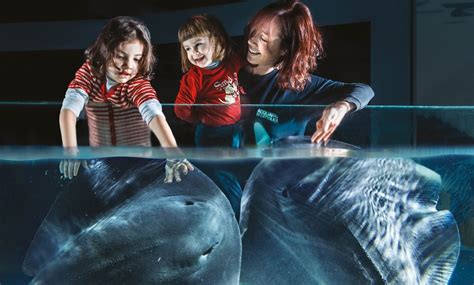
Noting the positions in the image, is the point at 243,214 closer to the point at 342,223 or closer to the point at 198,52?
the point at 342,223

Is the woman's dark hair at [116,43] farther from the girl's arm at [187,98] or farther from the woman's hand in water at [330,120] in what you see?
the woman's hand in water at [330,120]

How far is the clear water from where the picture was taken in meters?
2.33

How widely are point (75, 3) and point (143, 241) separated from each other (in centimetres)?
100

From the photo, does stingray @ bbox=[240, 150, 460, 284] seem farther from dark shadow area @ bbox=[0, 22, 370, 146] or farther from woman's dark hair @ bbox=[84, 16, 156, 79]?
woman's dark hair @ bbox=[84, 16, 156, 79]

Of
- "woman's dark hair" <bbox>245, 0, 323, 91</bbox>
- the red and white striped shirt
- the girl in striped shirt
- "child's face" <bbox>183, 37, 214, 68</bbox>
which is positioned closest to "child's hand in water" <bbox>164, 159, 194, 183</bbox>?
the girl in striped shirt

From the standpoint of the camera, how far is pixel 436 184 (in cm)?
238

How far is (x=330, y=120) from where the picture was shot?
2355mm

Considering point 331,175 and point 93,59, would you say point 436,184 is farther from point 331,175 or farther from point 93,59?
point 93,59

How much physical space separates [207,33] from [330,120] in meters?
0.59

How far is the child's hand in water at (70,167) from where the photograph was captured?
234cm

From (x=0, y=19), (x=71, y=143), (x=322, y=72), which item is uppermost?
(x=0, y=19)

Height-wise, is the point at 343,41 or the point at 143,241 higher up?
the point at 343,41

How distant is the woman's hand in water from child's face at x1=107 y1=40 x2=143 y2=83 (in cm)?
75

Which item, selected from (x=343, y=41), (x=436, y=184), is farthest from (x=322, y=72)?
(x=436, y=184)
